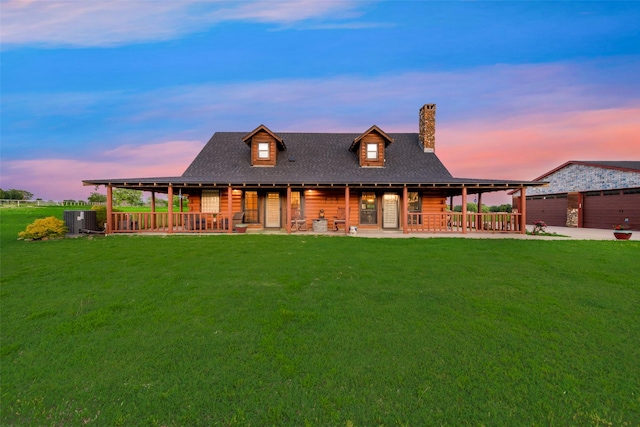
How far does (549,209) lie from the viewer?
74.3 ft

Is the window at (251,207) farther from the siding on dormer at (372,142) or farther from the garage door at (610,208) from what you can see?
the garage door at (610,208)

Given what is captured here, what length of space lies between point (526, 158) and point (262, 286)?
33.9 metres

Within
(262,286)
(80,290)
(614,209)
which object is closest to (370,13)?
(262,286)

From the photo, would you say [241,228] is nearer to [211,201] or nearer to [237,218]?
[237,218]

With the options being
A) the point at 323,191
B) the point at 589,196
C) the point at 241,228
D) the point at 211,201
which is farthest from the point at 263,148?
the point at 589,196

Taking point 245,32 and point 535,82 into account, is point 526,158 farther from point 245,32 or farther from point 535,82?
point 245,32

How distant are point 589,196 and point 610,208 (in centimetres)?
163

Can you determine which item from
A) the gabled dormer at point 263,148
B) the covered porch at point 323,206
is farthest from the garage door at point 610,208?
the gabled dormer at point 263,148

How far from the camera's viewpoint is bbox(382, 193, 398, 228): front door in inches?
648

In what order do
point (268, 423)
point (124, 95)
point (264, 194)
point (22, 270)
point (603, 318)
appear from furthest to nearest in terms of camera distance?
point (124, 95) < point (264, 194) < point (22, 270) < point (603, 318) < point (268, 423)

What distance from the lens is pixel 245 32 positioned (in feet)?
76.4

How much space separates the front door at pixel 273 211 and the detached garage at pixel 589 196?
21.6m

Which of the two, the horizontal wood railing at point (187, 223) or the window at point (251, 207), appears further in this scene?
the window at point (251, 207)

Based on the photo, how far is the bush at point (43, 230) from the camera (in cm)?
1159
